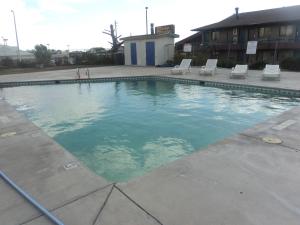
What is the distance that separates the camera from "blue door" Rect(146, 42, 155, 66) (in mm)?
20156

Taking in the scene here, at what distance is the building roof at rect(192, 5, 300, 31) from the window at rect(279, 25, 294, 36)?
78 centimetres

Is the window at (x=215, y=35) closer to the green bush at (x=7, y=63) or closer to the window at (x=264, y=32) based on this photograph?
the window at (x=264, y=32)

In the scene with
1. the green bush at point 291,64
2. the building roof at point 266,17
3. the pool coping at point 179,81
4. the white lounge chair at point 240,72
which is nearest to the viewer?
the pool coping at point 179,81

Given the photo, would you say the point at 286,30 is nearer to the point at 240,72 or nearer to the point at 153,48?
the point at 153,48

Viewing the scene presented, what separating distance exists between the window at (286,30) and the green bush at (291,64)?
5538 millimetres

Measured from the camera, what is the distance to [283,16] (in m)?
19.7

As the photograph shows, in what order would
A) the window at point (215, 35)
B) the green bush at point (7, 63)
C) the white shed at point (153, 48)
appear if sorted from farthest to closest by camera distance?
the window at point (215, 35) < the green bush at point (7, 63) < the white shed at point (153, 48)

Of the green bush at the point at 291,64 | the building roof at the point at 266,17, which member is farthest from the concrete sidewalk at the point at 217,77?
the building roof at the point at 266,17

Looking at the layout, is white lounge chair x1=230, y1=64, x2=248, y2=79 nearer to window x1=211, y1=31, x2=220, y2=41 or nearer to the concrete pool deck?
the concrete pool deck

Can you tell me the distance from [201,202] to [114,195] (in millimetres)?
922

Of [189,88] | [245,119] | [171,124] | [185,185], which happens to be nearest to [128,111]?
[171,124]

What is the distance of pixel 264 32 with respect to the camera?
68.2 feet

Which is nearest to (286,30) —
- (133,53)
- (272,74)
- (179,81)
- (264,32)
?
(264,32)

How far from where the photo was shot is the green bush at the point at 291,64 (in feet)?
48.4
